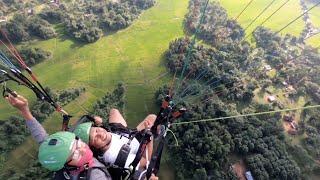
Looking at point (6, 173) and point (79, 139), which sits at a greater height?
point (79, 139)

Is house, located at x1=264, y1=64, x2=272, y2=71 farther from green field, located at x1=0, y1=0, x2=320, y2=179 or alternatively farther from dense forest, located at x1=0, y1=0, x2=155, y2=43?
dense forest, located at x1=0, y1=0, x2=155, y2=43

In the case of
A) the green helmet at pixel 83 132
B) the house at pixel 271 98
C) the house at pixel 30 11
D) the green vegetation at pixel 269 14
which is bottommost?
the house at pixel 30 11

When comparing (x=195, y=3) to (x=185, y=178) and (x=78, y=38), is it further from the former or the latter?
(x=185, y=178)

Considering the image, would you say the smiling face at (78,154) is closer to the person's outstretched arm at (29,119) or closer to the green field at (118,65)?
the person's outstretched arm at (29,119)

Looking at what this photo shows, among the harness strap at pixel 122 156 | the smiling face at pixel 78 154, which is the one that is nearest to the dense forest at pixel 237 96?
the harness strap at pixel 122 156

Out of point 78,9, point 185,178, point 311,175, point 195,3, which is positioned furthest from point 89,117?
point 195,3

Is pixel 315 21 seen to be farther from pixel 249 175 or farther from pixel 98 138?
pixel 98 138

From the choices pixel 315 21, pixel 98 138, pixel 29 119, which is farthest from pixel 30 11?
pixel 315 21
